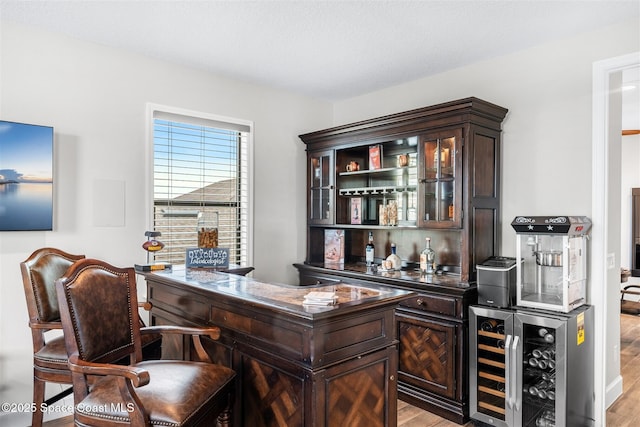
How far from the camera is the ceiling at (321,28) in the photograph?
266 cm

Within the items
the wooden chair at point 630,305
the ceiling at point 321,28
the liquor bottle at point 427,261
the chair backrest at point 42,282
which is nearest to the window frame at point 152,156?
the ceiling at point 321,28

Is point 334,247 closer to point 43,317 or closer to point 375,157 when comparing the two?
point 375,157

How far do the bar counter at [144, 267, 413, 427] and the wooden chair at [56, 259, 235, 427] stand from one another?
0.14 meters

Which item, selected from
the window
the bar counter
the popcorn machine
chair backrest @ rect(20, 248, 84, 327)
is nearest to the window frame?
the window

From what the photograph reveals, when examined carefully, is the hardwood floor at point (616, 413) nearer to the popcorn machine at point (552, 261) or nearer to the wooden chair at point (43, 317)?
the wooden chair at point (43, 317)

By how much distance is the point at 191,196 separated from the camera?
12.8 feet

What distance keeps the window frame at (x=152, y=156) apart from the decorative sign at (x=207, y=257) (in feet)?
2.40

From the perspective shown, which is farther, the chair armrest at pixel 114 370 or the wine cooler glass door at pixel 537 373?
the wine cooler glass door at pixel 537 373

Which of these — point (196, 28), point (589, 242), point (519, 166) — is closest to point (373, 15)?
point (196, 28)

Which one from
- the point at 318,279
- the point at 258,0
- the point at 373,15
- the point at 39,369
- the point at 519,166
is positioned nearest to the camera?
the point at 39,369

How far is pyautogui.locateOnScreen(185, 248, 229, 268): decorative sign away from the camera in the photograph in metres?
3.04

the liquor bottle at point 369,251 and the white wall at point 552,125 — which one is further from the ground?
the white wall at point 552,125

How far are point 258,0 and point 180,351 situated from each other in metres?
2.29

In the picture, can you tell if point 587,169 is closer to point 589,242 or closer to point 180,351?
point 589,242
